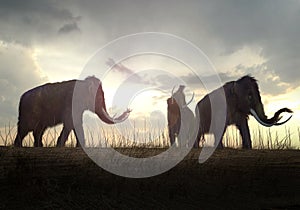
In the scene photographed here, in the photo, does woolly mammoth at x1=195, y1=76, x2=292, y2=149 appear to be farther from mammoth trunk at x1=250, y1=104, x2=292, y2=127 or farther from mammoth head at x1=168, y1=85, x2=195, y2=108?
mammoth head at x1=168, y1=85, x2=195, y2=108

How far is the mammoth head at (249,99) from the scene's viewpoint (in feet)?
30.4

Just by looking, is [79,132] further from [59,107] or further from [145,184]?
[145,184]

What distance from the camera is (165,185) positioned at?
4438 millimetres

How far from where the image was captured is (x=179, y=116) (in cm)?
1020

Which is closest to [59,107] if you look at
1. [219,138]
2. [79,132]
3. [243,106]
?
[79,132]

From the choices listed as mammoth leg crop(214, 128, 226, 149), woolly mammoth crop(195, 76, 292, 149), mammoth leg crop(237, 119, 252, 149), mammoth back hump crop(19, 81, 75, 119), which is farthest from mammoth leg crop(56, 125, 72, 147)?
mammoth leg crop(237, 119, 252, 149)

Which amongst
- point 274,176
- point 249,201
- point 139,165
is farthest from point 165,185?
point 274,176

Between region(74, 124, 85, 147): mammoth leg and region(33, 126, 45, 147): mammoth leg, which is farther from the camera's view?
region(33, 126, 45, 147): mammoth leg

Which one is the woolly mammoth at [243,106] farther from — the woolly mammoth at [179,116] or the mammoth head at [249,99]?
the woolly mammoth at [179,116]

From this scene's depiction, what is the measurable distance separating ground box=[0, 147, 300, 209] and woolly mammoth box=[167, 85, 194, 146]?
387 centimetres

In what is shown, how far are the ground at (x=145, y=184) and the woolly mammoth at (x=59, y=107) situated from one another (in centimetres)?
356

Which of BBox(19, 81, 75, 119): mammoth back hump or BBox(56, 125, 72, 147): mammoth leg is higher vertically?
BBox(19, 81, 75, 119): mammoth back hump

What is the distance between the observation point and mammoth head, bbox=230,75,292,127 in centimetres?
927

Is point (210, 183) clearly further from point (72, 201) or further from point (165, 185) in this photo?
point (72, 201)
